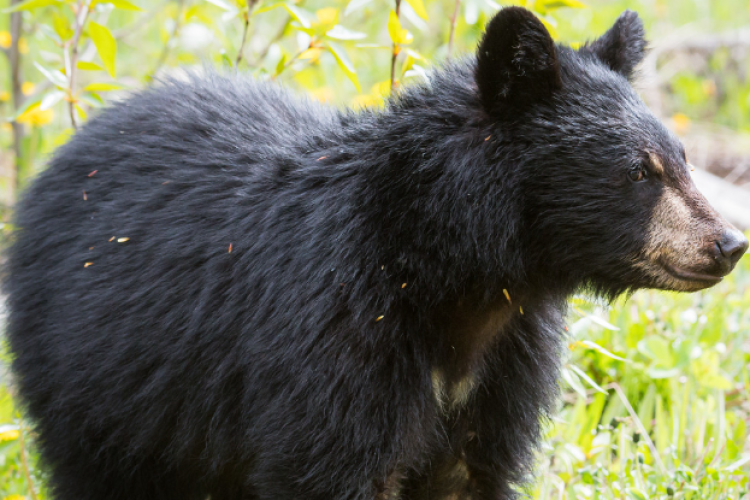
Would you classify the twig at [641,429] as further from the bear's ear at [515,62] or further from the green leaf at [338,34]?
the green leaf at [338,34]

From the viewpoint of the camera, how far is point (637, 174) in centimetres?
245

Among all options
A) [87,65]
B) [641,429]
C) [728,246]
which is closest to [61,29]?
[87,65]

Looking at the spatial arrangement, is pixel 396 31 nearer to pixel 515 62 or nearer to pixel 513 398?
pixel 515 62

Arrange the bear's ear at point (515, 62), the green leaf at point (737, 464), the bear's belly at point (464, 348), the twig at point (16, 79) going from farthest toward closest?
the twig at point (16, 79) → the green leaf at point (737, 464) → the bear's belly at point (464, 348) → the bear's ear at point (515, 62)

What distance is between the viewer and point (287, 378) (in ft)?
8.28

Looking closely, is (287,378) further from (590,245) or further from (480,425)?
(590,245)

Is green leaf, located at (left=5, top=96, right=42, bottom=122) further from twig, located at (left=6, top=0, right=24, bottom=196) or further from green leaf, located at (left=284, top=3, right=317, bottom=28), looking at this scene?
twig, located at (left=6, top=0, right=24, bottom=196)

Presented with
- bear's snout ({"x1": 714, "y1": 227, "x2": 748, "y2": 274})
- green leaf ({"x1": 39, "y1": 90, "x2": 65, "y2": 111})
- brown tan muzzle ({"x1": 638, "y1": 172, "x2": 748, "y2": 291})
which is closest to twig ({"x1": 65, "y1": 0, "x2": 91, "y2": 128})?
green leaf ({"x1": 39, "y1": 90, "x2": 65, "y2": 111})

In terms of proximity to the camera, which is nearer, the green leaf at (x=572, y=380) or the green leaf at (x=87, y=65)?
the green leaf at (x=572, y=380)

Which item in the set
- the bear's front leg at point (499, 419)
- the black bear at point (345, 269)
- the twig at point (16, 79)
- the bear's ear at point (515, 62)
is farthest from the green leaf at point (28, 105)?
the bear's front leg at point (499, 419)

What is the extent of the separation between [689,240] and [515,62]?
0.71 m

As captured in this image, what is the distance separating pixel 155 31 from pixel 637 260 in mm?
6123

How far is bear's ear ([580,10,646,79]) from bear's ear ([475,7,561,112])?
38cm

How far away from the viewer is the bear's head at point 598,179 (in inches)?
96.4
